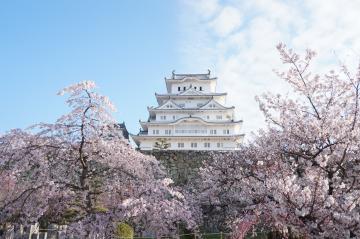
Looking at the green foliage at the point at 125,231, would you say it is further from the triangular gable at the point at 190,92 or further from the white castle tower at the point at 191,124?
the triangular gable at the point at 190,92

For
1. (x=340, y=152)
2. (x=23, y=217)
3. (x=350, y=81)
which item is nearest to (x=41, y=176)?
(x=23, y=217)

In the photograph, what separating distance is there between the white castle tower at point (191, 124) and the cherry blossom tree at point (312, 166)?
1458 inches

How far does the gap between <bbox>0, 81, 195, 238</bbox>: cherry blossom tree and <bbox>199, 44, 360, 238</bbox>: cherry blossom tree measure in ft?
6.45

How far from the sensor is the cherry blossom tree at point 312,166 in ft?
18.8

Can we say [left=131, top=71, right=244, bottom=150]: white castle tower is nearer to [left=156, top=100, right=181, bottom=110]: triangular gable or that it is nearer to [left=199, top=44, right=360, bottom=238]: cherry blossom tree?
[left=156, top=100, right=181, bottom=110]: triangular gable

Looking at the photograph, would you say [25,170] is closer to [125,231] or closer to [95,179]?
[95,179]

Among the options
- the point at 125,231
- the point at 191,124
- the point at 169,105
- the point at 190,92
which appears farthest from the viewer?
the point at 190,92

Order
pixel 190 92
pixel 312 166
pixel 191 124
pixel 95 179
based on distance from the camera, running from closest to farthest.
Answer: pixel 312 166
pixel 95 179
pixel 191 124
pixel 190 92

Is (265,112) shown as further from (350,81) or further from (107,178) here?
(107,178)

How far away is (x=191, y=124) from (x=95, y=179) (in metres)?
37.5

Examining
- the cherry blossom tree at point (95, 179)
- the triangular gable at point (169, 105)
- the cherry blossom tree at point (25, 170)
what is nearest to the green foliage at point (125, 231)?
the cherry blossom tree at point (95, 179)

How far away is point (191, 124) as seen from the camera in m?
47.5

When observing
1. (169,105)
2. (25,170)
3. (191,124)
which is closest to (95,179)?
(25,170)

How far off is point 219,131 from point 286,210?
41.1 meters
